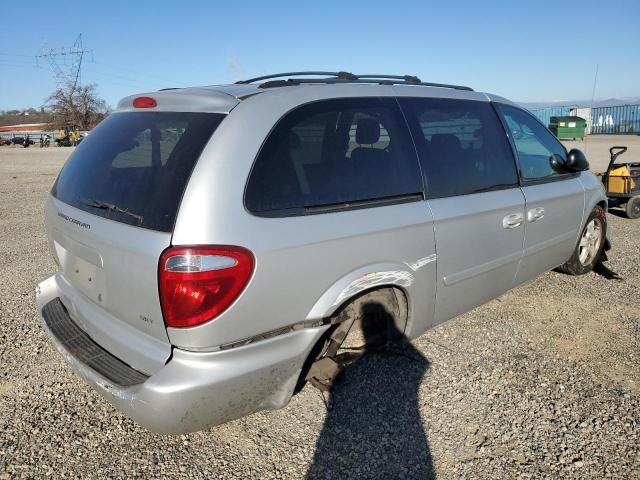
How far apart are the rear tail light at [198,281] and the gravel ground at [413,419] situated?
85 centimetres

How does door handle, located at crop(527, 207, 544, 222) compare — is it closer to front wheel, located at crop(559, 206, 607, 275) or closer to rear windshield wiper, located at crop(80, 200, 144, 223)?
front wheel, located at crop(559, 206, 607, 275)

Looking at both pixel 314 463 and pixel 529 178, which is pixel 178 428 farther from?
pixel 529 178

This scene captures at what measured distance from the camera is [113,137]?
106 inches

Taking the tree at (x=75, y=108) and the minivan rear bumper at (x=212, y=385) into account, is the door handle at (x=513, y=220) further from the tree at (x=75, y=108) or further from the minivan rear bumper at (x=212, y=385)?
the tree at (x=75, y=108)

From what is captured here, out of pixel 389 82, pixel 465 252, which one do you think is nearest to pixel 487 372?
pixel 465 252

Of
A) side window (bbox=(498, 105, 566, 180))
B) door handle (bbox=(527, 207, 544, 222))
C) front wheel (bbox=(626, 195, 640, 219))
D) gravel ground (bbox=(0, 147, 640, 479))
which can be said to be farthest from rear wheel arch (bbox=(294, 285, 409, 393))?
front wheel (bbox=(626, 195, 640, 219))

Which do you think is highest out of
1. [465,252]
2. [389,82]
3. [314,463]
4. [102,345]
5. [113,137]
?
[389,82]

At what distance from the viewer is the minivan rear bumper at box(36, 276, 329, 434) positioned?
6.83 ft

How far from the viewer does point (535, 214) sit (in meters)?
3.66

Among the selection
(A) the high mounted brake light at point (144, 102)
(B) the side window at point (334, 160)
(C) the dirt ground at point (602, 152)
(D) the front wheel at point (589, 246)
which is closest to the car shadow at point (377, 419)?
(B) the side window at point (334, 160)

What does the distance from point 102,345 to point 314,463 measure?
119cm

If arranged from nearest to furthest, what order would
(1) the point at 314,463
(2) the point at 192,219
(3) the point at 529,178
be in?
(2) the point at 192,219, (1) the point at 314,463, (3) the point at 529,178

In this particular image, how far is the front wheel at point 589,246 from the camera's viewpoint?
4.69m

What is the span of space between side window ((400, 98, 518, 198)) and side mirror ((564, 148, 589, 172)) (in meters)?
0.82
